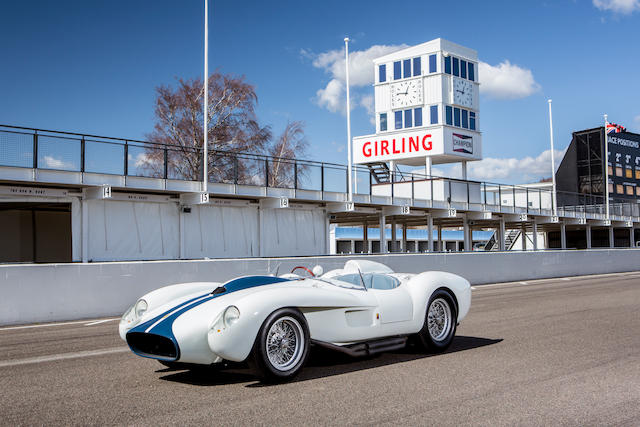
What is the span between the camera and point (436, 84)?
A: 138ft

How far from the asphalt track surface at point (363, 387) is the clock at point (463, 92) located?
34.6 m

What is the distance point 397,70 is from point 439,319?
37.7 m

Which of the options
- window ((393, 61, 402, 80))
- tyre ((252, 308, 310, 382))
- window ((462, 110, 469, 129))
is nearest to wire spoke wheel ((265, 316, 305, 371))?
tyre ((252, 308, 310, 382))

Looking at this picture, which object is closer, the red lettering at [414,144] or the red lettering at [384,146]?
the red lettering at [414,144]

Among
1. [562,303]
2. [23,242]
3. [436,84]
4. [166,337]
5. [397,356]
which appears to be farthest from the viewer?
[436,84]

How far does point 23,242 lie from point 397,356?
2402cm

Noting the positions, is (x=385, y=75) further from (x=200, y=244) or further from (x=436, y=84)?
(x=200, y=244)

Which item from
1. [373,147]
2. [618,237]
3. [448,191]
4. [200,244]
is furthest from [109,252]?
[618,237]

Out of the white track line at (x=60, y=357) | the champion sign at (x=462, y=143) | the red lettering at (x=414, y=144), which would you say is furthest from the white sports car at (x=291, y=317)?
the champion sign at (x=462, y=143)

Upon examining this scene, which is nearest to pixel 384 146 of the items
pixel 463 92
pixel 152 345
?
pixel 463 92

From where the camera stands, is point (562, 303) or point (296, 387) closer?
point (296, 387)

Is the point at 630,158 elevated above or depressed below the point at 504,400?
above

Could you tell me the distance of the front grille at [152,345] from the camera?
5.89 meters

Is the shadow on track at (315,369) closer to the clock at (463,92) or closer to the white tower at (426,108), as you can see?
the white tower at (426,108)
